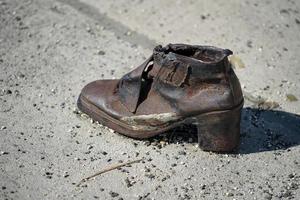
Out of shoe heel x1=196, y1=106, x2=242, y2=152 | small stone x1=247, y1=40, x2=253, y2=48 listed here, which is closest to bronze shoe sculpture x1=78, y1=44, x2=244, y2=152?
shoe heel x1=196, y1=106, x2=242, y2=152

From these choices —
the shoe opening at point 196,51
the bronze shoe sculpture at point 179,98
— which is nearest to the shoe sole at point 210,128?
the bronze shoe sculpture at point 179,98

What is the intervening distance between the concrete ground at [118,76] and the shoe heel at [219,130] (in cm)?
9

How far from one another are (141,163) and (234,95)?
2.28 ft

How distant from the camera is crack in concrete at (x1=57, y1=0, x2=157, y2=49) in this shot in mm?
4543

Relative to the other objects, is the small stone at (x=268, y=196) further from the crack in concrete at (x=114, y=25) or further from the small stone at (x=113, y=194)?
the crack in concrete at (x=114, y=25)

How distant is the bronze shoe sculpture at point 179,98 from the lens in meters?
2.99

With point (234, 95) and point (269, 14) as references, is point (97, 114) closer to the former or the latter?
point (234, 95)

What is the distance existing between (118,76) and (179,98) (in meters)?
1.06

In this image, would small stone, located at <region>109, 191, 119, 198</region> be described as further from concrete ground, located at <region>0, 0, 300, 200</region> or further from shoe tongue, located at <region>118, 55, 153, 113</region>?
shoe tongue, located at <region>118, 55, 153, 113</region>

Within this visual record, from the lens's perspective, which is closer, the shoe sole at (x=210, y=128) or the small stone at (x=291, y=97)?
the shoe sole at (x=210, y=128)

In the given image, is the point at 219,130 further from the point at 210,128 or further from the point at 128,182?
the point at 128,182

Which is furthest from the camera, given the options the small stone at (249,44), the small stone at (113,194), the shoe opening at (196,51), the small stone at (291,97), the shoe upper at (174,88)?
the small stone at (249,44)

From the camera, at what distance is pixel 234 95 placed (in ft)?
9.81

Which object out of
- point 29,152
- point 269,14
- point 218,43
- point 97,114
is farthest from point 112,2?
point 29,152
